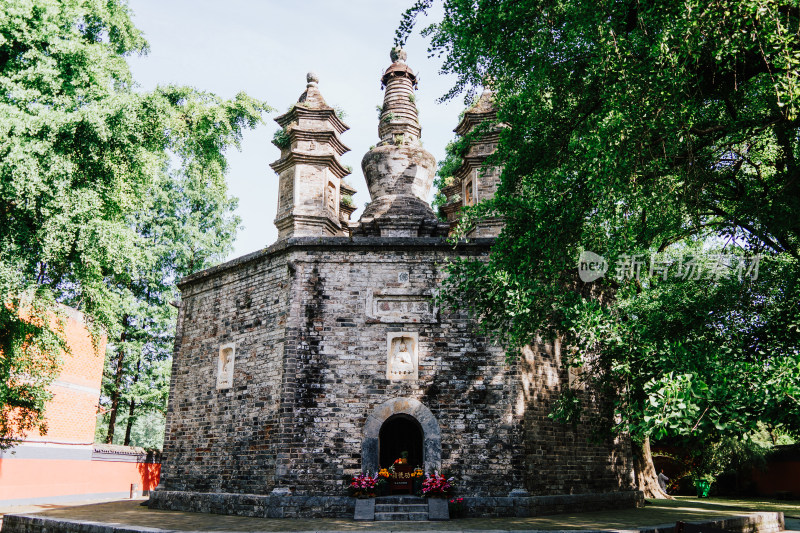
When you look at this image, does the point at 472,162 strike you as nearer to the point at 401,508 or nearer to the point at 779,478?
the point at 401,508

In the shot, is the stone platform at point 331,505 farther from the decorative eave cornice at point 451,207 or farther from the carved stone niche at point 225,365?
the decorative eave cornice at point 451,207

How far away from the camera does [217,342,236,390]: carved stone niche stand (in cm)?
1202

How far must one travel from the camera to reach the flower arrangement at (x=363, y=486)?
32.9 ft

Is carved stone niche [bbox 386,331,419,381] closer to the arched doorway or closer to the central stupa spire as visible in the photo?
the arched doorway

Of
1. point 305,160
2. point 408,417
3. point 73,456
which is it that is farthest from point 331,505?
point 73,456

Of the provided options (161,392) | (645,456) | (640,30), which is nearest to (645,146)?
(640,30)

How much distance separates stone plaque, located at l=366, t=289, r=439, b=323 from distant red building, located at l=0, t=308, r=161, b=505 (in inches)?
358

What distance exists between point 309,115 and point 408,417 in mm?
11820

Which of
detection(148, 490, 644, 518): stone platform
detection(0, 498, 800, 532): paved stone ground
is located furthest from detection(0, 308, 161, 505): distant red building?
detection(148, 490, 644, 518): stone platform

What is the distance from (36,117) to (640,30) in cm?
1093

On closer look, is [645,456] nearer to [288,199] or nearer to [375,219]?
[375,219]

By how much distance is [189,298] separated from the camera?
541 inches

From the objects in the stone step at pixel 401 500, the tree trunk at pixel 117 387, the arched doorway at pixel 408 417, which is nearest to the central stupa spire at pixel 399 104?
the arched doorway at pixel 408 417

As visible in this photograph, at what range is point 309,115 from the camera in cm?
1894
